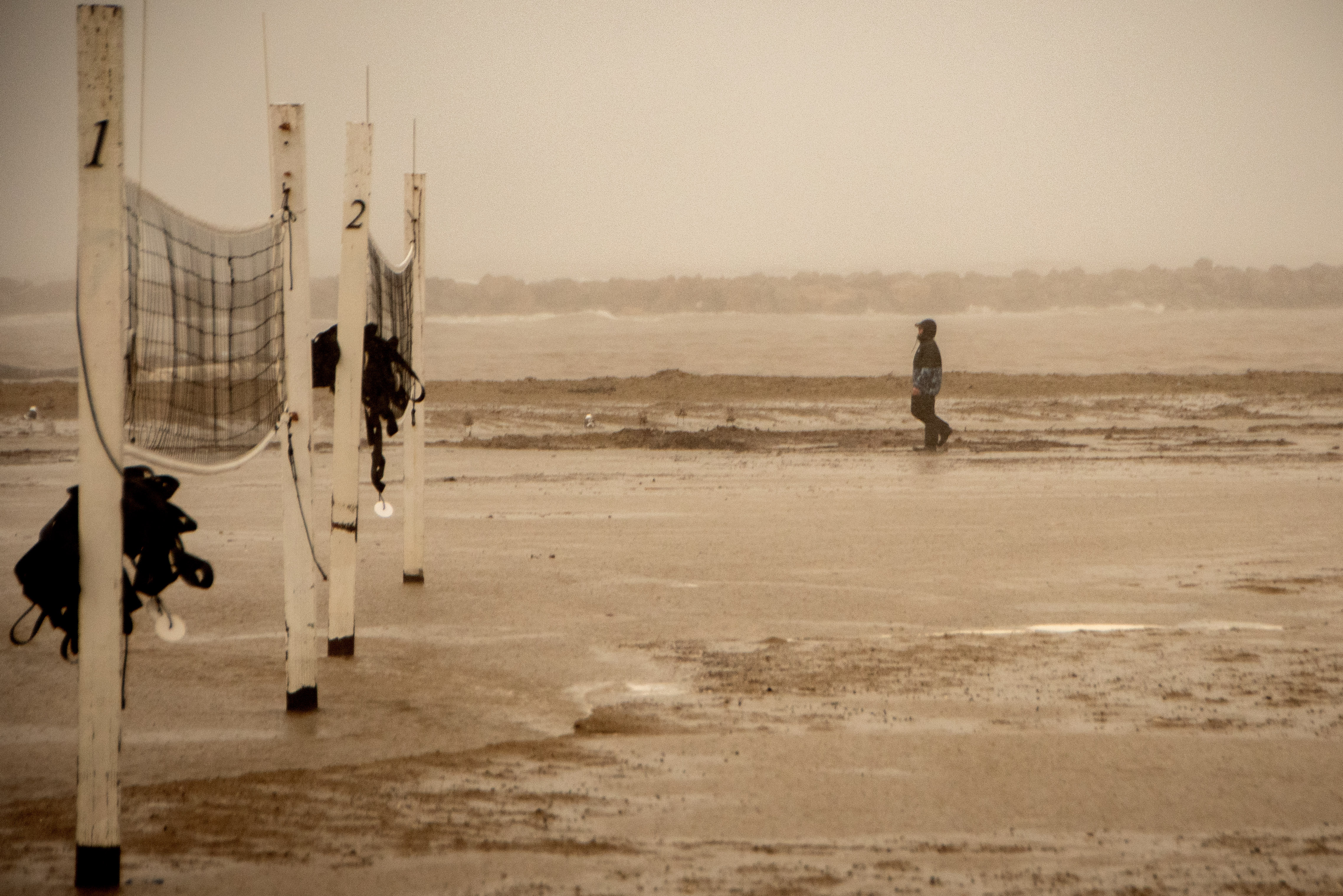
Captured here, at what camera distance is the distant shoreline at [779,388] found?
100 ft

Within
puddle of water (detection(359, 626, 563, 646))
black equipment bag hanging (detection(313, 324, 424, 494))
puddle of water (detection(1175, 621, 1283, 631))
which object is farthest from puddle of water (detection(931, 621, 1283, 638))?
black equipment bag hanging (detection(313, 324, 424, 494))

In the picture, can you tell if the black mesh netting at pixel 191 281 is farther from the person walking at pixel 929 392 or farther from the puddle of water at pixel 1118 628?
the person walking at pixel 929 392

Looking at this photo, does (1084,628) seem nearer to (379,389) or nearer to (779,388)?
(379,389)

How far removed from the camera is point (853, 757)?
4.77 metres

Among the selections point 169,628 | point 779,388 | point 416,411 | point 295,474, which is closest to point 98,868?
point 169,628

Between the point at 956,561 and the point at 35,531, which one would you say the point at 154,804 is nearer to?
the point at 956,561

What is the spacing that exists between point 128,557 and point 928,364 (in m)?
17.3

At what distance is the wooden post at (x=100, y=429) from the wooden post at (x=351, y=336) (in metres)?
2.07

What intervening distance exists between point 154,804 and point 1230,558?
7.99m

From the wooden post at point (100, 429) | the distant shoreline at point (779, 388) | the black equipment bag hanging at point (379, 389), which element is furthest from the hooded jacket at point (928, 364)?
the wooden post at point (100, 429)

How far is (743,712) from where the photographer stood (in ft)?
17.7

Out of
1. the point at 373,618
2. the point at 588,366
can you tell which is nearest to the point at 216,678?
the point at 373,618

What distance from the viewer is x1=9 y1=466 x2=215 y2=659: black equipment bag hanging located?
3.75m

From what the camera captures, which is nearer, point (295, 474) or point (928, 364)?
point (295, 474)
